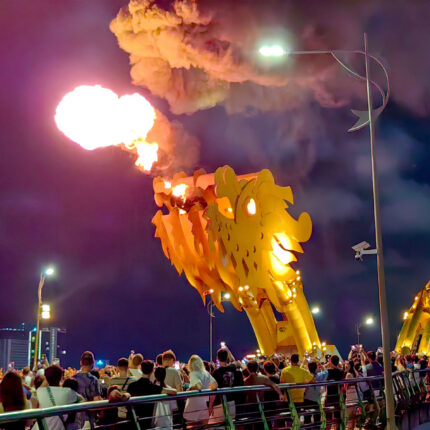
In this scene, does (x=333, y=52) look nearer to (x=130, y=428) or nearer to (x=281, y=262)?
(x=130, y=428)

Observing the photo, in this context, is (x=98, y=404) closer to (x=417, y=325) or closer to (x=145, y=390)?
(x=145, y=390)

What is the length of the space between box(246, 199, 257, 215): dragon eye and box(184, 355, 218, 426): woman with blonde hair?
24.7 metres

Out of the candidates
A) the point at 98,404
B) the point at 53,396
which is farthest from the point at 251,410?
the point at 98,404

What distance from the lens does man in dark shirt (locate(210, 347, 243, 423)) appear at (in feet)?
36.7

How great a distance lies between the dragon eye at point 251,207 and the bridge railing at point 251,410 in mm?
15552

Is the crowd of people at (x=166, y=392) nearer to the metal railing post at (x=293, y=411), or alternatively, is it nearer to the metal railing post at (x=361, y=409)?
the metal railing post at (x=293, y=411)

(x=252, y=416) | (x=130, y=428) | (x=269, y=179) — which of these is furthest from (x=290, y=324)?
(x=130, y=428)

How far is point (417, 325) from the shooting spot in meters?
56.9

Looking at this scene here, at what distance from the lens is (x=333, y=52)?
59.0 feet

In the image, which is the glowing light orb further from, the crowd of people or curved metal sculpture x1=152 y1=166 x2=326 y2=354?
the crowd of people

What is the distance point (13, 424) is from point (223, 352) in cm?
500

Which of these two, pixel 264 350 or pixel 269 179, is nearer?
pixel 269 179

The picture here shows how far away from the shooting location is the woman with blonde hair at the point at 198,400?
1102cm

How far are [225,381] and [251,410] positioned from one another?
957 mm
